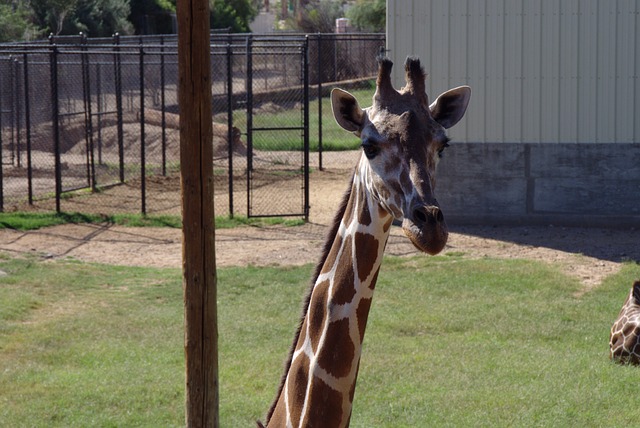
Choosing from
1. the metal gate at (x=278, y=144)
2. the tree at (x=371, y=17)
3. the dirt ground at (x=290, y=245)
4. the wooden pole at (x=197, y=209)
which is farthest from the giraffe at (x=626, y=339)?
the tree at (x=371, y=17)

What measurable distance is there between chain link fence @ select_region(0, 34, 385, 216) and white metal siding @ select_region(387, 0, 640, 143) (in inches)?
75.5

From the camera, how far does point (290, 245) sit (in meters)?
13.9

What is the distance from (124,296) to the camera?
11102 millimetres

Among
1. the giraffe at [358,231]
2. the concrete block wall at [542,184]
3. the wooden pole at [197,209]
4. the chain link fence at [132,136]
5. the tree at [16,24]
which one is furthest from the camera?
the tree at [16,24]

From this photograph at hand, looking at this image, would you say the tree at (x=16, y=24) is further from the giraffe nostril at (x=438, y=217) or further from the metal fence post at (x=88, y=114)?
the giraffe nostril at (x=438, y=217)

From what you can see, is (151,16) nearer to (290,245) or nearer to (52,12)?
(52,12)

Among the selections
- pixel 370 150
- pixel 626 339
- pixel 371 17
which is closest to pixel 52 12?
pixel 371 17

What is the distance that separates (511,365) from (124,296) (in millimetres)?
4497

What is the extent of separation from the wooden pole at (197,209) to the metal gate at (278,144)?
30.5 feet

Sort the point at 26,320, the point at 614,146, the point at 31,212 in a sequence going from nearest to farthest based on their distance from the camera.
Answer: the point at 26,320 < the point at 614,146 < the point at 31,212

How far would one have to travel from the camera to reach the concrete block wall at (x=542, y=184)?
14609mm

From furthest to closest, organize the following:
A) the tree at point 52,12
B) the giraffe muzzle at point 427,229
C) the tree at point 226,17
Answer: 1. the tree at point 226,17
2. the tree at point 52,12
3. the giraffe muzzle at point 427,229

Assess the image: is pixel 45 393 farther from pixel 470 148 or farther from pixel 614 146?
pixel 614 146

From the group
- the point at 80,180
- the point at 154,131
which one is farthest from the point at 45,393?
the point at 154,131
